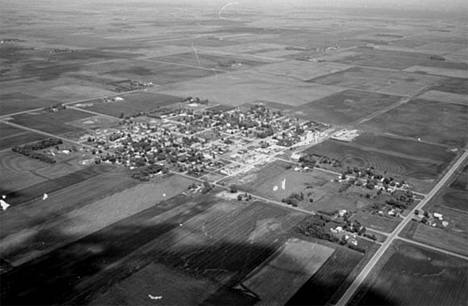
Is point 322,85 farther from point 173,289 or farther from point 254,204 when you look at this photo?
point 173,289

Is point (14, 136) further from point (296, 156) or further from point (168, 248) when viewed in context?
point (296, 156)

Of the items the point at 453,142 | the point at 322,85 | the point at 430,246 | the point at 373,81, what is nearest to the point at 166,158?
the point at 430,246

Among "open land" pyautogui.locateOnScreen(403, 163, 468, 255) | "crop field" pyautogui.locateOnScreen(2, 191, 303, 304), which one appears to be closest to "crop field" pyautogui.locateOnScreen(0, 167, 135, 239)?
"crop field" pyautogui.locateOnScreen(2, 191, 303, 304)

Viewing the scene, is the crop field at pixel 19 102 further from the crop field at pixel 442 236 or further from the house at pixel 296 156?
the crop field at pixel 442 236

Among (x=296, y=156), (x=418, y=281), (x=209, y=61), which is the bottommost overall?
(x=418, y=281)

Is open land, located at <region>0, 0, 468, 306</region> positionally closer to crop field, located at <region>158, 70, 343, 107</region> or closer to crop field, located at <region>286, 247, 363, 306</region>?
crop field, located at <region>286, 247, 363, 306</region>

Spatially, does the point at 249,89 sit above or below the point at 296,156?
above

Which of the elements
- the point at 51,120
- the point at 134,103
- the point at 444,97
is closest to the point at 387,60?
the point at 444,97

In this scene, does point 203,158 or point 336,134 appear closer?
point 203,158
